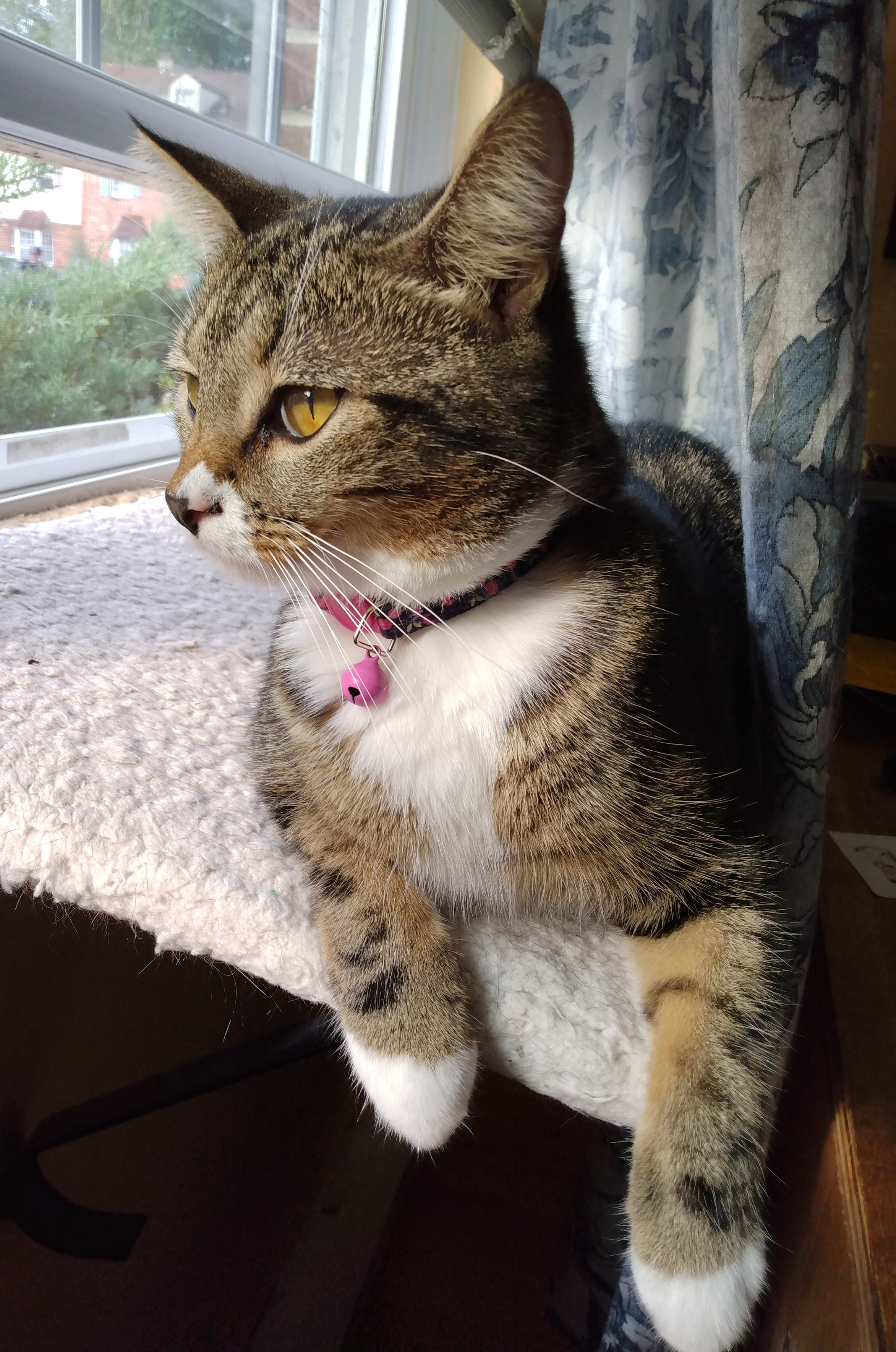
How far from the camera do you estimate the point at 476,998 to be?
25.7 inches

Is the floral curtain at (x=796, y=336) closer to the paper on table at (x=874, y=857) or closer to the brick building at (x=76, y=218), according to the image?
the paper on table at (x=874, y=857)

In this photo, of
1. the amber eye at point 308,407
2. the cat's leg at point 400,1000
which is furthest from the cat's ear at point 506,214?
the cat's leg at point 400,1000

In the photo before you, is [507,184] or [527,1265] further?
[527,1265]

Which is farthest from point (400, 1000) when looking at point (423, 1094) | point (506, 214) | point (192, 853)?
point (506, 214)

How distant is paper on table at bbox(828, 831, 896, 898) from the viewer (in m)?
1.06

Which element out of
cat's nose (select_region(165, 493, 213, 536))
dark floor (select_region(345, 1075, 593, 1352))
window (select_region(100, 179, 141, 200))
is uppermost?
window (select_region(100, 179, 141, 200))

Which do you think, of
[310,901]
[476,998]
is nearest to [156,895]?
[310,901]

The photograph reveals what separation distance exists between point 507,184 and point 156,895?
58 centimetres

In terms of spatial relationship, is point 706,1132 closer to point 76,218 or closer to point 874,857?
point 874,857

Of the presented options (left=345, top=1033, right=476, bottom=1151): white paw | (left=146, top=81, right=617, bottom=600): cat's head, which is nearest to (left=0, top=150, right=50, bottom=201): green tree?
(left=146, top=81, right=617, bottom=600): cat's head

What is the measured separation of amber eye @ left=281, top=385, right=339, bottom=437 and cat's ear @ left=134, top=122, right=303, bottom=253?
24 centimetres

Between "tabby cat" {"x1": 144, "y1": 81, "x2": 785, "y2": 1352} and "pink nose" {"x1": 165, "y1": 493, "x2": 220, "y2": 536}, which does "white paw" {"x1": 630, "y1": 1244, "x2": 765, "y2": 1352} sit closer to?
"tabby cat" {"x1": 144, "y1": 81, "x2": 785, "y2": 1352}

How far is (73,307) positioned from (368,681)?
1006 mm

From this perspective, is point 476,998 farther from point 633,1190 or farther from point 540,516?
point 540,516
